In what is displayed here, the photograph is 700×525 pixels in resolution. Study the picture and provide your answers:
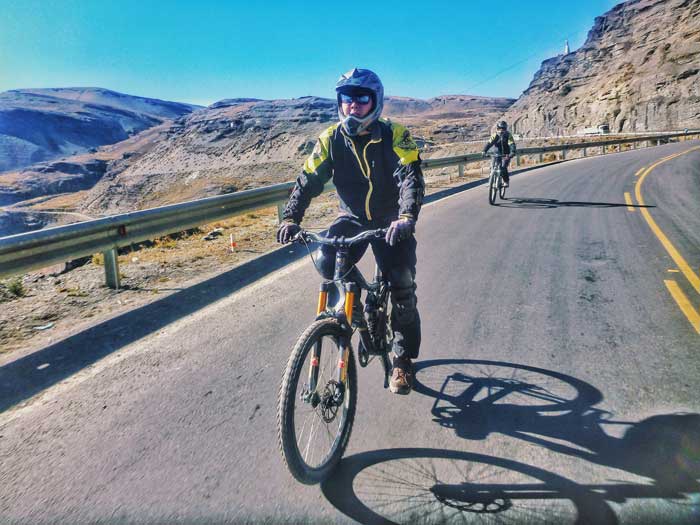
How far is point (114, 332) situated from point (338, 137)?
3.01 m

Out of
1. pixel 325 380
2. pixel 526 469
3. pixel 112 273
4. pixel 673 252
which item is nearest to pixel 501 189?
pixel 673 252

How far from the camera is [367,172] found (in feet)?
10.4

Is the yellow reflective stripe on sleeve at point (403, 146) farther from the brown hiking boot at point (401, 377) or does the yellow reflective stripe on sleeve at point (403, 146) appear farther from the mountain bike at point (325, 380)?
the brown hiking boot at point (401, 377)

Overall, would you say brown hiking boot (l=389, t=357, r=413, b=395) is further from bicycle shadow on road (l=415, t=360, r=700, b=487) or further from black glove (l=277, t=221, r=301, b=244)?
black glove (l=277, t=221, r=301, b=244)

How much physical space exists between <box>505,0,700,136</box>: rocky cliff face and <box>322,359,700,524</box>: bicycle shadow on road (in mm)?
73197

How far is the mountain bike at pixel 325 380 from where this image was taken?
7.75ft

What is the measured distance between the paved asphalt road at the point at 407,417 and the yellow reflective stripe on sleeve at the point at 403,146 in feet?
5.31

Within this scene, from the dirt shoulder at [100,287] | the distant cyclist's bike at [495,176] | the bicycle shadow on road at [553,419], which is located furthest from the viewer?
the distant cyclist's bike at [495,176]

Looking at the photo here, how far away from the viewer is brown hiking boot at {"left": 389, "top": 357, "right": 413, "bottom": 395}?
3.23 meters

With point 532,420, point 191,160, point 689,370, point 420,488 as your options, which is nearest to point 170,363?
point 420,488

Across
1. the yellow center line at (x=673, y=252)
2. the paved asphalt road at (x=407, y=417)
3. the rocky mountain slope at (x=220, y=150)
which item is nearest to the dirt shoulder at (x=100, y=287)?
the paved asphalt road at (x=407, y=417)

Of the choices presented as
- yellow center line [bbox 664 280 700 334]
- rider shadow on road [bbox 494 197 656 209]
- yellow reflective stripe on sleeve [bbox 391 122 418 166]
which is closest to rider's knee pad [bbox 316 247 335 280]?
yellow reflective stripe on sleeve [bbox 391 122 418 166]

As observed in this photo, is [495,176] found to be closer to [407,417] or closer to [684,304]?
[684,304]

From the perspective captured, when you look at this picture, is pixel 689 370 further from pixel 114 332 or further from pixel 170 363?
pixel 114 332
